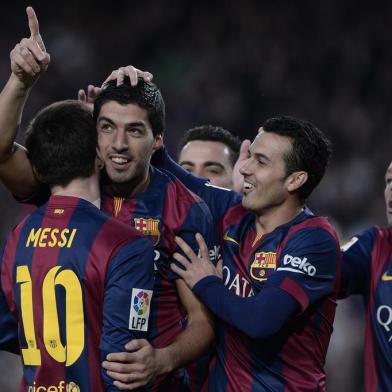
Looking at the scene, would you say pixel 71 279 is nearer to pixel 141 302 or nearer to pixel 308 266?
pixel 141 302

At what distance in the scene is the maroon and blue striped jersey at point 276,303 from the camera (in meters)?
3.56

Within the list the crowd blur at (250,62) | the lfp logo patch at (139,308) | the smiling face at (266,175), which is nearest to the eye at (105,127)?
the smiling face at (266,175)

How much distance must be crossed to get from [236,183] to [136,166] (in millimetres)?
1444

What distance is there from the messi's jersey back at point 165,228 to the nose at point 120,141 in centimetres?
30

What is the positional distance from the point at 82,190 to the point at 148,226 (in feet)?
1.47

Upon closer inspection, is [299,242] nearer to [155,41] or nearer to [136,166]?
[136,166]

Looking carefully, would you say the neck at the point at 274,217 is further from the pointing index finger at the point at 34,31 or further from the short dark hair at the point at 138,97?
the pointing index finger at the point at 34,31

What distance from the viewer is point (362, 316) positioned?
849 centimetres

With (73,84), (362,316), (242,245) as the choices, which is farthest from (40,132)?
(73,84)

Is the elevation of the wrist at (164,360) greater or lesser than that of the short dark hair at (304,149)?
lesser

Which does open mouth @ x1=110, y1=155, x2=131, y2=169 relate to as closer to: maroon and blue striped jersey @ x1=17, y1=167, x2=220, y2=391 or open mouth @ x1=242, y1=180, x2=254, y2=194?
maroon and blue striped jersey @ x1=17, y1=167, x2=220, y2=391

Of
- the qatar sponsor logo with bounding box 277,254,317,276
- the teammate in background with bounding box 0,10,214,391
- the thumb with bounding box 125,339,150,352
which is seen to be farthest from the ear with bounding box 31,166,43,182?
the qatar sponsor logo with bounding box 277,254,317,276

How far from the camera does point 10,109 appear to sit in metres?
3.43

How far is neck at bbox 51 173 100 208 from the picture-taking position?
3336mm
